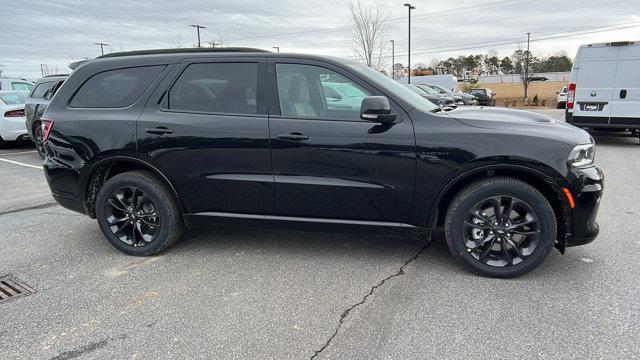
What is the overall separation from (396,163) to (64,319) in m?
2.59

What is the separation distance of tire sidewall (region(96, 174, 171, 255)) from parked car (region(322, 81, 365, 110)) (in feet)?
5.69

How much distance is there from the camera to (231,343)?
109 inches

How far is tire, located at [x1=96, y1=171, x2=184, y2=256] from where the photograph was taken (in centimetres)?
408

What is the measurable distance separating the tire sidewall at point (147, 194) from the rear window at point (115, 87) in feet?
2.25

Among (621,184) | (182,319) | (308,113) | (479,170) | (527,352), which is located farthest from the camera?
(621,184)

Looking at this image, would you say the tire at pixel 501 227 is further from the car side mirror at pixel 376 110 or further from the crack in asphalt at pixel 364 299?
the car side mirror at pixel 376 110

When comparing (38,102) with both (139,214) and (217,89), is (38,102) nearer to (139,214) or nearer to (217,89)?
(139,214)

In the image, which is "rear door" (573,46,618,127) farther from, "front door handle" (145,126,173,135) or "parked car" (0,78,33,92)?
"parked car" (0,78,33,92)

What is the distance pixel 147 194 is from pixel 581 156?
11.7ft

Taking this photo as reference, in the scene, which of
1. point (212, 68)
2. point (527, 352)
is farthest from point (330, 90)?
point (527, 352)

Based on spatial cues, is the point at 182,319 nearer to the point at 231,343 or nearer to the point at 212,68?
the point at 231,343

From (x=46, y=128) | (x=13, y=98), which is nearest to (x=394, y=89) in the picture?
(x=46, y=128)

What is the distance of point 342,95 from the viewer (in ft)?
12.4

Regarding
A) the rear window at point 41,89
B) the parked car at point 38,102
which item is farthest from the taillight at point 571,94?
the rear window at point 41,89
